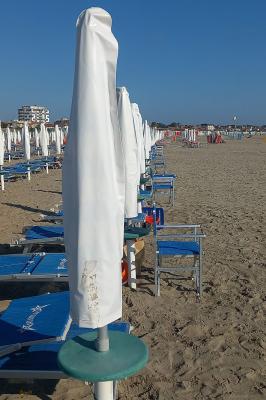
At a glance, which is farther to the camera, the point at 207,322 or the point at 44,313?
the point at 207,322

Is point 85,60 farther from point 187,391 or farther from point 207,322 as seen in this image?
point 207,322

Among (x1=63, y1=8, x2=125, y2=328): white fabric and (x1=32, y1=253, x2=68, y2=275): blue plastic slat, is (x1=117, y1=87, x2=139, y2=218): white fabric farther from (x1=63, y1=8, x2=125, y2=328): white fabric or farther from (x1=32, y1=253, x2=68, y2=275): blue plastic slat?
(x1=63, y1=8, x2=125, y2=328): white fabric

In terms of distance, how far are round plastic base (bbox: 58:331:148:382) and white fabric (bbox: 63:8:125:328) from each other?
23cm

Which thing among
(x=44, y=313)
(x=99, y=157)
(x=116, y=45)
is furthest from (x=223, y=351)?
(x=116, y=45)

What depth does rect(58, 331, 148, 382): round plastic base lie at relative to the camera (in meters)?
2.26

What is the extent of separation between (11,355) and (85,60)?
2420 millimetres

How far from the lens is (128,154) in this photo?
5.32 meters

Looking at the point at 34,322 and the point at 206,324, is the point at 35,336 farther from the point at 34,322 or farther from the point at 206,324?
the point at 206,324

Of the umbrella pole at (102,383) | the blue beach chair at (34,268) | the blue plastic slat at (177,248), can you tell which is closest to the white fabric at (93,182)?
the umbrella pole at (102,383)

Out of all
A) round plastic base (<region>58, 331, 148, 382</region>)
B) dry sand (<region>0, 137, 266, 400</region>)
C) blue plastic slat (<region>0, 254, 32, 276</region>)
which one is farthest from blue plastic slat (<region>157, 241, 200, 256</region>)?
round plastic base (<region>58, 331, 148, 382</region>)

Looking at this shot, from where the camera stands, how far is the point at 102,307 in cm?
232

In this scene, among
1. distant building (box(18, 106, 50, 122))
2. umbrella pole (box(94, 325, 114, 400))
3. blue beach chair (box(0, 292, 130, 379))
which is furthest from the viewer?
distant building (box(18, 106, 50, 122))

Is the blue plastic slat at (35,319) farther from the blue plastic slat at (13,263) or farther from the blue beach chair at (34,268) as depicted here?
the blue plastic slat at (13,263)

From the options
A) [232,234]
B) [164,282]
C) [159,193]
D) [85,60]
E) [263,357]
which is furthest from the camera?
[159,193]
